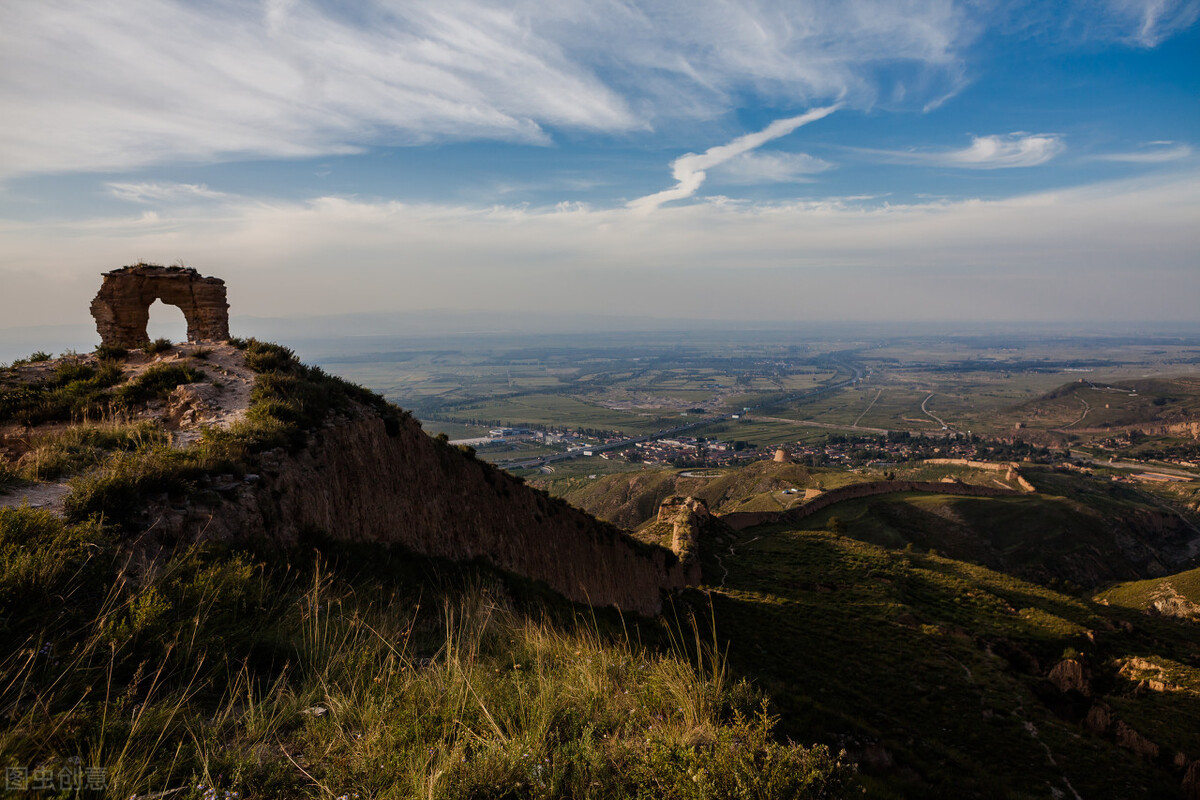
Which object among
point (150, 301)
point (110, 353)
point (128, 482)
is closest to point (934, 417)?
point (150, 301)

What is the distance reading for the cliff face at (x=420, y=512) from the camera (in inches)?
296

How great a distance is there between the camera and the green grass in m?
2.80

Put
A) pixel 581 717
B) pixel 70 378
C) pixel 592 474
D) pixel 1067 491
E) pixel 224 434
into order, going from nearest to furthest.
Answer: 1. pixel 581 717
2. pixel 224 434
3. pixel 70 378
4. pixel 1067 491
5. pixel 592 474

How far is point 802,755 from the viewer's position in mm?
3645

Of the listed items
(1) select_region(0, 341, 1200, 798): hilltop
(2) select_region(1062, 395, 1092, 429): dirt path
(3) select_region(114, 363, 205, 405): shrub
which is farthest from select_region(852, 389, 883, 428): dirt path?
(3) select_region(114, 363, 205, 405): shrub

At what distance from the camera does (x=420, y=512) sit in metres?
12.0

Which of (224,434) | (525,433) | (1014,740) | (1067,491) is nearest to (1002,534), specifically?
(1067,491)

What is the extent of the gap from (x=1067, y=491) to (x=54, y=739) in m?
83.2

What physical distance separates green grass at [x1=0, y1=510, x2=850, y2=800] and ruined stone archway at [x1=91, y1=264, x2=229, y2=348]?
44.7ft

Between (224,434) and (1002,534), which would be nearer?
(224,434)

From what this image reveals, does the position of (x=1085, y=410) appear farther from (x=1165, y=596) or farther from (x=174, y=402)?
(x=174, y=402)

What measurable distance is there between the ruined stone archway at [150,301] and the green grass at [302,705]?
44.7 ft

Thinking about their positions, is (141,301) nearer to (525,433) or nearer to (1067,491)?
(1067,491)

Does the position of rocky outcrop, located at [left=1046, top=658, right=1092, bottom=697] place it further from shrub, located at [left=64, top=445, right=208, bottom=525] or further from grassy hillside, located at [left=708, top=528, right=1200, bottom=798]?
shrub, located at [left=64, top=445, right=208, bottom=525]
